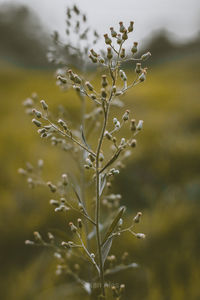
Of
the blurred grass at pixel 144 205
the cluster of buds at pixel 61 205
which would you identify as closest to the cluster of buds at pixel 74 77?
the cluster of buds at pixel 61 205

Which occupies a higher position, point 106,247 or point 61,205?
point 61,205

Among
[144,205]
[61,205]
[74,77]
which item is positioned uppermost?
[144,205]

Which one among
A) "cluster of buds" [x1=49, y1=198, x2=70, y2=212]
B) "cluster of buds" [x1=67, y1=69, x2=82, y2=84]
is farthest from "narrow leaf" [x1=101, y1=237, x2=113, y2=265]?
"cluster of buds" [x1=67, y1=69, x2=82, y2=84]

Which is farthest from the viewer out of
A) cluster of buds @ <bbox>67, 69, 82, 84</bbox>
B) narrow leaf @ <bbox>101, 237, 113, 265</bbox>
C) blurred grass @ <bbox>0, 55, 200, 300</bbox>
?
blurred grass @ <bbox>0, 55, 200, 300</bbox>

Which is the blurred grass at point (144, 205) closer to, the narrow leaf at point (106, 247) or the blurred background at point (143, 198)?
the blurred background at point (143, 198)

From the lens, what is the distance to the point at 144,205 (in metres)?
3.75

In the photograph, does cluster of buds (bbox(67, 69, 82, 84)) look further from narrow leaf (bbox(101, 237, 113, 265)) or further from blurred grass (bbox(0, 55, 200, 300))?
blurred grass (bbox(0, 55, 200, 300))

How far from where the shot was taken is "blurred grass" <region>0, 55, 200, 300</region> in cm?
287

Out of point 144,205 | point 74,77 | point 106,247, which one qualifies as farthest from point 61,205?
point 144,205

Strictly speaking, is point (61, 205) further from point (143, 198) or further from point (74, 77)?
point (143, 198)

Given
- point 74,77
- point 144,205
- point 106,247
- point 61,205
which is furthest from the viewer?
point 144,205

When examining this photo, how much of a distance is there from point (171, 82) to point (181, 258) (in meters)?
6.47

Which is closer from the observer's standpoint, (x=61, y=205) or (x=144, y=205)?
(x=61, y=205)

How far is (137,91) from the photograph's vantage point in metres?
7.57
